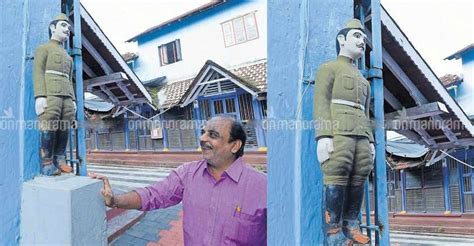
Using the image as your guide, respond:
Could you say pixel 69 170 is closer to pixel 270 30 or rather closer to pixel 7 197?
pixel 7 197

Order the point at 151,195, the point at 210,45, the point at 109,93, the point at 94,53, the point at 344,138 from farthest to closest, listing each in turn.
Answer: the point at 109,93, the point at 94,53, the point at 210,45, the point at 151,195, the point at 344,138

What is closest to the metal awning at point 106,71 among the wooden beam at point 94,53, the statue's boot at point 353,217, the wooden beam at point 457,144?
the wooden beam at point 94,53

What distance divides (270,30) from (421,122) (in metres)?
1.39

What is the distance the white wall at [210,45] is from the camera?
1.98 meters

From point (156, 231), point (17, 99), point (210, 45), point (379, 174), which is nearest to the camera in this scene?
point (379, 174)

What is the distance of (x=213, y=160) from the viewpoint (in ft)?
5.25

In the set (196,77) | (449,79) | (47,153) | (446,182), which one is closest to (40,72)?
(47,153)

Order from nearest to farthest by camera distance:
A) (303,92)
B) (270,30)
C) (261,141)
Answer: (303,92) < (270,30) < (261,141)

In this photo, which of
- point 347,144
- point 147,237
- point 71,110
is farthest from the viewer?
point 147,237

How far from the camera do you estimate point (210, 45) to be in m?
2.19

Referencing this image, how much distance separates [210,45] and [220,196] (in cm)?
101

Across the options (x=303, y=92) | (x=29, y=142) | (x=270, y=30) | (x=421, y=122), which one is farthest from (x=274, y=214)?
(x=29, y=142)

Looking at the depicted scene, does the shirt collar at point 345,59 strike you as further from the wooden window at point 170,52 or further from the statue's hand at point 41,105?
the statue's hand at point 41,105

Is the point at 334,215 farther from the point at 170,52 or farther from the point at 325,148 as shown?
the point at 170,52
